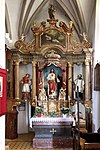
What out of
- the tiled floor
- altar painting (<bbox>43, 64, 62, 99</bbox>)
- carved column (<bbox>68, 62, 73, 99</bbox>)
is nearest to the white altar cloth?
the tiled floor

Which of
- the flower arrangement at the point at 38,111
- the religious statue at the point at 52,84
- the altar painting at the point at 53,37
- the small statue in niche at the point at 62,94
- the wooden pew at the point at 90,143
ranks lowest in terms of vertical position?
the wooden pew at the point at 90,143

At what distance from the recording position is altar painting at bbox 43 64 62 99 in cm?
1214

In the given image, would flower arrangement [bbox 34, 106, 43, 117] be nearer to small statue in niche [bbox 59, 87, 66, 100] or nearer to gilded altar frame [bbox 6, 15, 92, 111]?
gilded altar frame [bbox 6, 15, 92, 111]

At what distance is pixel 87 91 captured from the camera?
470 inches

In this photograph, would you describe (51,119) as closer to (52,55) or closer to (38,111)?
Result: (38,111)

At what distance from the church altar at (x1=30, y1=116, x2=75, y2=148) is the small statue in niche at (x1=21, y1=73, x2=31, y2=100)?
2202 millimetres

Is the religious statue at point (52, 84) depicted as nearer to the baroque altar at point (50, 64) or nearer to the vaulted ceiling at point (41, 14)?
the baroque altar at point (50, 64)

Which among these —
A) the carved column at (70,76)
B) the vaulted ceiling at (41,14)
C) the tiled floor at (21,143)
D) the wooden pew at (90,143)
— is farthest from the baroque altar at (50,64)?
the wooden pew at (90,143)

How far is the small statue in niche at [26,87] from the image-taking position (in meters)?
12.3

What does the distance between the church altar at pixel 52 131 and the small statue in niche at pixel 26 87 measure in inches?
86.7

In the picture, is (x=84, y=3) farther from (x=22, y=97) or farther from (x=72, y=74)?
(x=22, y=97)

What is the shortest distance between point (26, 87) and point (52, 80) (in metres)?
1.17

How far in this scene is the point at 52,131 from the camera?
1009 centimetres

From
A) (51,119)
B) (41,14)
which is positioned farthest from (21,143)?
(41,14)
